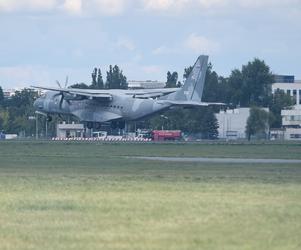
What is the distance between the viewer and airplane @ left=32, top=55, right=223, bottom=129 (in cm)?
12838

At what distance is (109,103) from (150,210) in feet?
328

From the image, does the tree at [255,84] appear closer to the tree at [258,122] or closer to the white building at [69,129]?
the tree at [258,122]

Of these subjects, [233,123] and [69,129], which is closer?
[69,129]

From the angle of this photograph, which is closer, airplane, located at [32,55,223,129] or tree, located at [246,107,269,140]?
airplane, located at [32,55,223,129]

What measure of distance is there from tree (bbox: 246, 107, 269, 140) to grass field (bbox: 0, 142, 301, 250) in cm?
11165

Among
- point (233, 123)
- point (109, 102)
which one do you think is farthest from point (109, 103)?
point (233, 123)

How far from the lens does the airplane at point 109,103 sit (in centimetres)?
12838

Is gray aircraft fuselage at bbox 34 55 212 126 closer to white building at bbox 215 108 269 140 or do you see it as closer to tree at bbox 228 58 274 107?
white building at bbox 215 108 269 140

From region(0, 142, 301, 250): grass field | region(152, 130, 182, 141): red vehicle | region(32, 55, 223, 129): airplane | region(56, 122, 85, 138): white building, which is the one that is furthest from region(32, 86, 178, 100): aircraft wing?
region(0, 142, 301, 250): grass field

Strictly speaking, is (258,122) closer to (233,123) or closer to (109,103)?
(233,123)

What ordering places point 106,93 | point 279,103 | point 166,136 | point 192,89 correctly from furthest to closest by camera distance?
point 279,103 < point 166,136 < point 106,93 < point 192,89

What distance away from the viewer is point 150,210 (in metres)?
30.7

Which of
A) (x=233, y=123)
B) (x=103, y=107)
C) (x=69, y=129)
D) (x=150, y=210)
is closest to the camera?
(x=150, y=210)

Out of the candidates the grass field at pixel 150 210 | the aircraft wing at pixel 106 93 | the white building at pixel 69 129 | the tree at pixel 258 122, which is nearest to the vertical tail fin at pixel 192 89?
the aircraft wing at pixel 106 93
